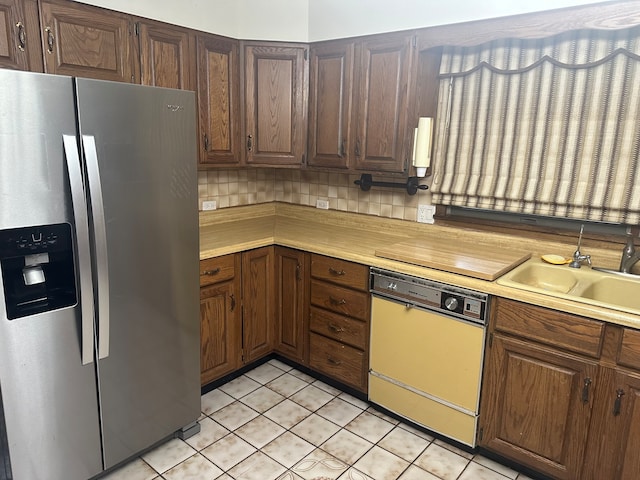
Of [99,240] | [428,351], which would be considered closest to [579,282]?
[428,351]

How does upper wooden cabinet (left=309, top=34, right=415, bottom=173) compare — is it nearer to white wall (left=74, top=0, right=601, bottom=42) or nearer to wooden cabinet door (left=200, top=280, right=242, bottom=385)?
white wall (left=74, top=0, right=601, bottom=42)

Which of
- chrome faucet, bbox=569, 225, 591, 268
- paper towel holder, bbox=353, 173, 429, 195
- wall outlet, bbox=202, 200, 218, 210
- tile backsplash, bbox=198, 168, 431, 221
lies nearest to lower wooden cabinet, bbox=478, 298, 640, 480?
chrome faucet, bbox=569, 225, 591, 268

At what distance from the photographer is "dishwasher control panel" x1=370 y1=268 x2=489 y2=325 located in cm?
203

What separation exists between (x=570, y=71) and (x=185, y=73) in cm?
202

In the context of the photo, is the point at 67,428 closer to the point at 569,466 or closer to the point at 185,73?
the point at 185,73

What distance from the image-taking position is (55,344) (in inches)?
65.9

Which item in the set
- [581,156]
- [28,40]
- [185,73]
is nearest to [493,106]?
[581,156]

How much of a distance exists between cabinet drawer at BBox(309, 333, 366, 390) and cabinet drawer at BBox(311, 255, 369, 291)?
384mm

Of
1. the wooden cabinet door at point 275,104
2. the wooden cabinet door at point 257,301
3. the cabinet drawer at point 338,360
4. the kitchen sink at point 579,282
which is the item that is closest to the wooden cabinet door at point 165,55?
the wooden cabinet door at point 275,104

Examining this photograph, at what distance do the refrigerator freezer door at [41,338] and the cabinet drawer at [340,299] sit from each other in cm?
128

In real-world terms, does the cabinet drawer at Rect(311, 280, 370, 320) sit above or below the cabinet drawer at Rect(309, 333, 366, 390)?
above

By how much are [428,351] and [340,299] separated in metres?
0.59

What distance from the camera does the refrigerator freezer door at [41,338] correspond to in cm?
148

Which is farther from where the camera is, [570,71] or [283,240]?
[283,240]
